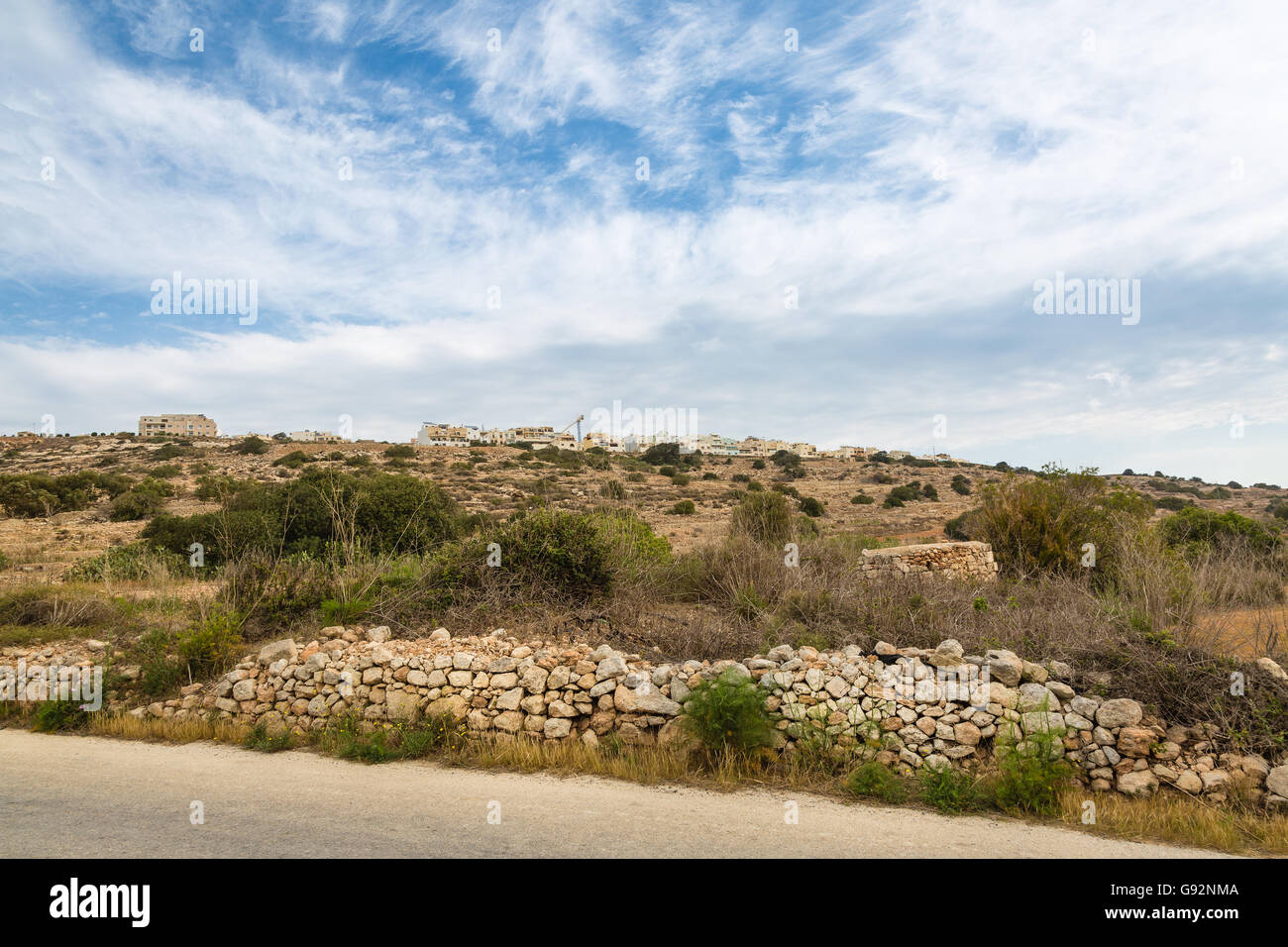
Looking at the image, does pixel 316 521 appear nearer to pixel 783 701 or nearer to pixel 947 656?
pixel 783 701

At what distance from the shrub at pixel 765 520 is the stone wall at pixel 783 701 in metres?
7.15

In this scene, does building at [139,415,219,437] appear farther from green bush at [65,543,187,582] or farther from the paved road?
the paved road

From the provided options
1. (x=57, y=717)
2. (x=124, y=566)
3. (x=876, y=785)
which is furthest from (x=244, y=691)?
(x=124, y=566)

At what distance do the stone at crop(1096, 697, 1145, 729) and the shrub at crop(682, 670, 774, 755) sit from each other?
3.01 m

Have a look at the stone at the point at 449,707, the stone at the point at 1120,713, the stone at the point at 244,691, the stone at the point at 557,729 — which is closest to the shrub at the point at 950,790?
the stone at the point at 1120,713

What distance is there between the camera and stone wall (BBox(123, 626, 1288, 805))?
6.23m

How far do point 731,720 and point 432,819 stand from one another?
2737 millimetres

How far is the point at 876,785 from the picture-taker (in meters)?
6.04

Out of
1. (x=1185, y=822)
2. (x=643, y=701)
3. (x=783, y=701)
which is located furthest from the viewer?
(x=643, y=701)

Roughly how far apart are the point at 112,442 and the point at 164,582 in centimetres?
5025

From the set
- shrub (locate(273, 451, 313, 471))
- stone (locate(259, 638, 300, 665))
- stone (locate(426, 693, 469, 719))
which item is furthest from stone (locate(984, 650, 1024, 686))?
shrub (locate(273, 451, 313, 471))

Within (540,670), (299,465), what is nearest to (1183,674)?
(540,670)
